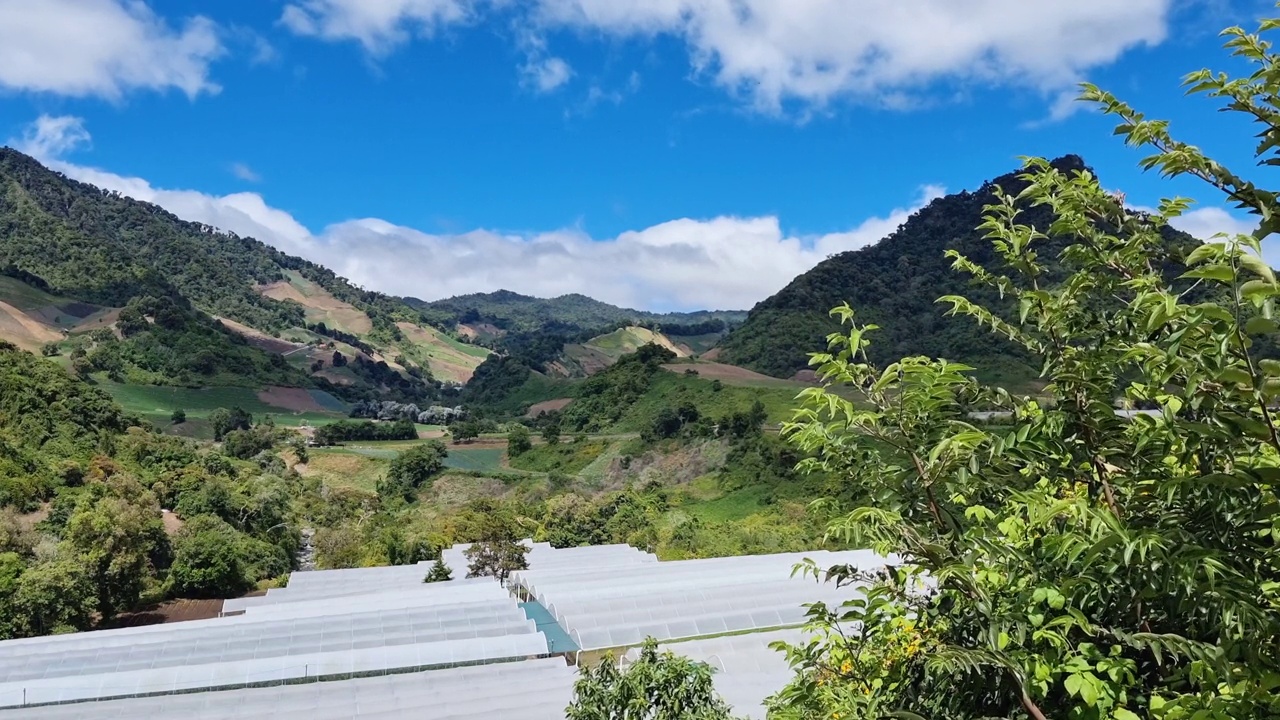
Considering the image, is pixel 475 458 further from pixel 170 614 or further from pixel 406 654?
pixel 406 654

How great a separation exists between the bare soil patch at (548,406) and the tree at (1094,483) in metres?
85.4

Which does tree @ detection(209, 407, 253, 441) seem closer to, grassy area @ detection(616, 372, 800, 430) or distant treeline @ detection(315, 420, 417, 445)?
distant treeline @ detection(315, 420, 417, 445)

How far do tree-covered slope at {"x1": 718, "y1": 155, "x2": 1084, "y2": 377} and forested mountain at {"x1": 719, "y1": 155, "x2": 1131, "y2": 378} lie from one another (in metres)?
0.11

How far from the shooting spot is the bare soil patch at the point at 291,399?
9088cm

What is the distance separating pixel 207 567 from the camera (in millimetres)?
A: 30031

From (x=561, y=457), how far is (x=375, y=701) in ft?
166

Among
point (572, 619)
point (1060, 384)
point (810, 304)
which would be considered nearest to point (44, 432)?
point (572, 619)

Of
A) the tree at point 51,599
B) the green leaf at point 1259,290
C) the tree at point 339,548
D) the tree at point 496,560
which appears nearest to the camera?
the green leaf at point 1259,290

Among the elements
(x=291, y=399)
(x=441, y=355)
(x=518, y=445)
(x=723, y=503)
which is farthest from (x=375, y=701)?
(x=441, y=355)

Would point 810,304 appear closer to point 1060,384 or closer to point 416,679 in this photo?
point 416,679

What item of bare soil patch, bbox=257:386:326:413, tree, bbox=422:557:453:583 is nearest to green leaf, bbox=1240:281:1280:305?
tree, bbox=422:557:453:583

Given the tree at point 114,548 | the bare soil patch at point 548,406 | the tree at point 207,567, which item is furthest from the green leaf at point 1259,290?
the bare soil patch at point 548,406

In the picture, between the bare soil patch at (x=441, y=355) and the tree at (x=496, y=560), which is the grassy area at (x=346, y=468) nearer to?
the tree at (x=496, y=560)

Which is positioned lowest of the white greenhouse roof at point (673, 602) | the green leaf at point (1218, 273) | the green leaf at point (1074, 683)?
the white greenhouse roof at point (673, 602)
